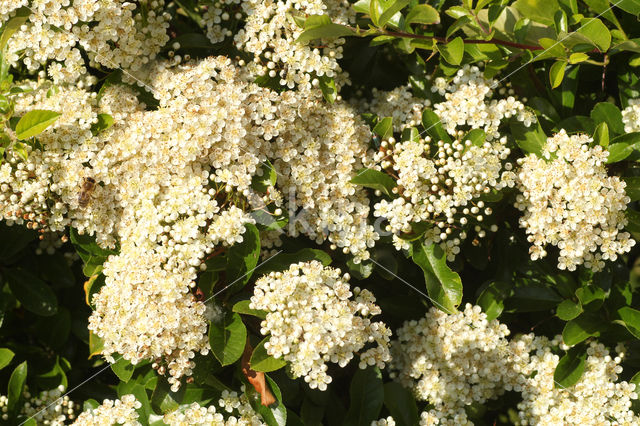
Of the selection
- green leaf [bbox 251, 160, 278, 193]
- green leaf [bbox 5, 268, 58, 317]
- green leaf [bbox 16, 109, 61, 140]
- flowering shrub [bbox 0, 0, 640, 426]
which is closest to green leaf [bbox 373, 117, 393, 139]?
flowering shrub [bbox 0, 0, 640, 426]

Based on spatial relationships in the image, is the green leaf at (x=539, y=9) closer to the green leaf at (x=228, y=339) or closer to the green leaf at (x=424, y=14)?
the green leaf at (x=424, y=14)

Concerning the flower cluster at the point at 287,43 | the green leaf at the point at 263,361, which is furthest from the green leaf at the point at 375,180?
the green leaf at the point at 263,361

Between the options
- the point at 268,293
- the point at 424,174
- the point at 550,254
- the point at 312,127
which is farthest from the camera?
the point at 550,254

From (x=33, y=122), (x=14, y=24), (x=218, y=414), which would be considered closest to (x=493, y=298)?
(x=218, y=414)

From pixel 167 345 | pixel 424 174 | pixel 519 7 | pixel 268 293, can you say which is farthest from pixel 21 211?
pixel 519 7

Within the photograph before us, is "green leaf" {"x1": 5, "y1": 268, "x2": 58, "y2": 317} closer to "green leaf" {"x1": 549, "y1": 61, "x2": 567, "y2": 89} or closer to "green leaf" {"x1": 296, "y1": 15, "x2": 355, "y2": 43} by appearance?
"green leaf" {"x1": 296, "y1": 15, "x2": 355, "y2": 43}

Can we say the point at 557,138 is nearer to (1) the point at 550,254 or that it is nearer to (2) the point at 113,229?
(1) the point at 550,254
